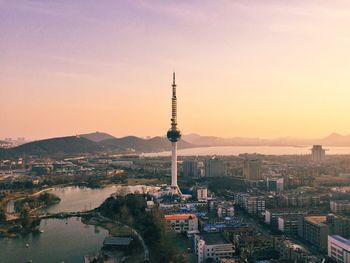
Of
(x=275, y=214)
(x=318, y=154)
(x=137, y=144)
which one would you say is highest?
(x=137, y=144)

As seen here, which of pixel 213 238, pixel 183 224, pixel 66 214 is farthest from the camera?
pixel 66 214

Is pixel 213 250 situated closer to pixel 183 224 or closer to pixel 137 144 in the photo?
pixel 183 224

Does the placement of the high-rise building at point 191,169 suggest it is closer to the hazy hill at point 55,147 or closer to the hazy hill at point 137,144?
the hazy hill at point 55,147

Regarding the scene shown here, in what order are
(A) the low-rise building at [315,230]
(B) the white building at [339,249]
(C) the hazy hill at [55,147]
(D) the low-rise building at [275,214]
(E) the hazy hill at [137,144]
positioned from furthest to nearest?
(E) the hazy hill at [137,144]
(C) the hazy hill at [55,147]
(D) the low-rise building at [275,214]
(A) the low-rise building at [315,230]
(B) the white building at [339,249]

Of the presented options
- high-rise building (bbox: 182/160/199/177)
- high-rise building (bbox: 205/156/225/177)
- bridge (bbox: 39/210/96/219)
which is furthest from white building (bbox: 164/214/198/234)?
high-rise building (bbox: 182/160/199/177)

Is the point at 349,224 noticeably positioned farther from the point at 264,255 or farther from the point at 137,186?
the point at 137,186

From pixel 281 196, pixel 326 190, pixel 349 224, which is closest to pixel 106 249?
pixel 349 224

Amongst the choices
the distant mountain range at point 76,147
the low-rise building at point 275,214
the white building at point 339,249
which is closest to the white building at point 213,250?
the white building at point 339,249

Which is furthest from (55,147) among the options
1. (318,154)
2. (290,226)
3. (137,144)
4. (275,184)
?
(290,226)
